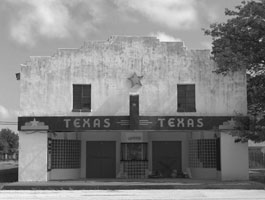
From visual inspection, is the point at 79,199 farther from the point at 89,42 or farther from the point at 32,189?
the point at 89,42

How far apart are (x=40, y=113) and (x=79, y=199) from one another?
9.47 meters

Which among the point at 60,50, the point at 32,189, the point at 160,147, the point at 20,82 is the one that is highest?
the point at 60,50

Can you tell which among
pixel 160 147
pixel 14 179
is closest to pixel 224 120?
pixel 160 147

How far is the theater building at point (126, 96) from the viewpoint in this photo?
88.8 ft

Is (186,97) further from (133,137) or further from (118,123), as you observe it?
(133,137)

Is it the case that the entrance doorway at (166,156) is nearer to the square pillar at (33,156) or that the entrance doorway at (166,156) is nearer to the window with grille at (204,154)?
the window with grille at (204,154)

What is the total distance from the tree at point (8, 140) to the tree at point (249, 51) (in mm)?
84821

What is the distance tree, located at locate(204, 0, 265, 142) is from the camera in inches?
1025

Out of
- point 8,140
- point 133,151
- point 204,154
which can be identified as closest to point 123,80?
point 133,151

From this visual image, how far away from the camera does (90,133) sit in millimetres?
30141

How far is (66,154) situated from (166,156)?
5.89 m

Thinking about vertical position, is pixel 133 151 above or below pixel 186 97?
below

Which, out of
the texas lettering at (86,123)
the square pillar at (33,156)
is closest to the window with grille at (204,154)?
the texas lettering at (86,123)

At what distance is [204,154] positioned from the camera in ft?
94.9
